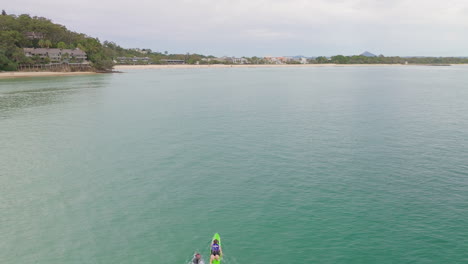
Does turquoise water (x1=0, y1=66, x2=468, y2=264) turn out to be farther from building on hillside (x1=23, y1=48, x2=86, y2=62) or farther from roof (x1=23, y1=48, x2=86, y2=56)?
roof (x1=23, y1=48, x2=86, y2=56)

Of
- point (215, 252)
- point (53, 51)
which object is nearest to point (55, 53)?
point (53, 51)

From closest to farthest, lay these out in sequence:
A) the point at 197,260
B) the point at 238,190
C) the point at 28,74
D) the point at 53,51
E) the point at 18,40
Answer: the point at 197,260 → the point at 238,190 → the point at 28,74 → the point at 18,40 → the point at 53,51

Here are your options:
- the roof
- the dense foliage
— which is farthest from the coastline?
the roof

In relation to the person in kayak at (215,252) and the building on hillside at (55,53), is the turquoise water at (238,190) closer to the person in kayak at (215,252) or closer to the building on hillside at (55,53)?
the person in kayak at (215,252)

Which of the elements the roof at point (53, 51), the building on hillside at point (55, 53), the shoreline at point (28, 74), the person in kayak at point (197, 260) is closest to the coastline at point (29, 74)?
the shoreline at point (28, 74)

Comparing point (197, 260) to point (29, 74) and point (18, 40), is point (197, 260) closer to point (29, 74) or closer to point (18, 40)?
point (29, 74)

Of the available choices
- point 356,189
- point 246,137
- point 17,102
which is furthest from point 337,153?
point 17,102

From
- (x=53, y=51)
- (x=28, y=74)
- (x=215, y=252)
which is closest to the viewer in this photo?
(x=215, y=252)
